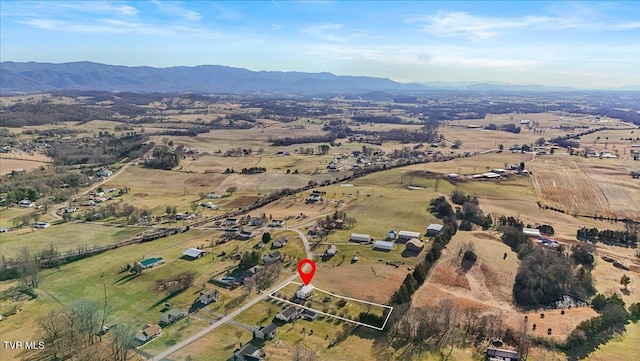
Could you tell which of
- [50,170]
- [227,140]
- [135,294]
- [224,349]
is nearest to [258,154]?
[227,140]

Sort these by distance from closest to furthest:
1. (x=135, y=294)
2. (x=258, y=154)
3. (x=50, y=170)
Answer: (x=135, y=294) < (x=50, y=170) < (x=258, y=154)

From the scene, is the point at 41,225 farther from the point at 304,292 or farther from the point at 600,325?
the point at 600,325

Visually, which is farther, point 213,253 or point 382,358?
point 213,253

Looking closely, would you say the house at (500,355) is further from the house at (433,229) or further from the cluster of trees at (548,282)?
the house at (433,229)

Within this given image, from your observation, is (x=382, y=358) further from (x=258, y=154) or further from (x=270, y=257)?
(x=258, y=154)

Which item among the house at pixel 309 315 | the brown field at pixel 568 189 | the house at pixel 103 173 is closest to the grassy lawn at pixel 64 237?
the house at pixel 309 315

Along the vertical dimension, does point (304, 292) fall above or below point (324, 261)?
above

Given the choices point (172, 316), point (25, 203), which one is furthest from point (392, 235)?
point (25, 203)
